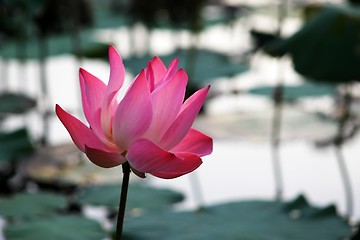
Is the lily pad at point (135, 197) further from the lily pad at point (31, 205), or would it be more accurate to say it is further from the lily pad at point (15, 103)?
the lily pad at point (15, 103)

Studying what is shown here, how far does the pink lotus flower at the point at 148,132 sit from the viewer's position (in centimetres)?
86

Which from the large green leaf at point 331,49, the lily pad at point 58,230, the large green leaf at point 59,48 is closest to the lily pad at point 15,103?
the large green leaf at point 59,48

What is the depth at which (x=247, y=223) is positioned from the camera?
151 centimetres

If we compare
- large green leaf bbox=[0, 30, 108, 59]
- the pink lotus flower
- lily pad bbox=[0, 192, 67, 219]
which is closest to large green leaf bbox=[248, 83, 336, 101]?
large green leaf bbox=[0, 30, 108, 59]

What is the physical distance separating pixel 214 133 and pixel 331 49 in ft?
2.44

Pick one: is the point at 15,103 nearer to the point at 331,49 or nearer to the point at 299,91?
the point at 299,91

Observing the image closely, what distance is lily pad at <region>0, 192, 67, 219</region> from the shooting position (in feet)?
5.51

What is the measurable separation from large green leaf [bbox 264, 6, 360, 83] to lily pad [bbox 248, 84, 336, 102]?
865 millimetres

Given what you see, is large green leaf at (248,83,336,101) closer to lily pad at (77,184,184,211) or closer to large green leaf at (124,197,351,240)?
lily pad at (77,184,184,211)

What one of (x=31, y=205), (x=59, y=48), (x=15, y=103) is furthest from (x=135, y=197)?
(x=59, y=48)

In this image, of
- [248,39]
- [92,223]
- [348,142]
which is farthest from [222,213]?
[248,39]

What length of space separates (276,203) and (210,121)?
112 centimetres

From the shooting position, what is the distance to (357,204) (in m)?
2.13

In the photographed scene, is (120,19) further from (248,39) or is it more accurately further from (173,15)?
(173,15)
